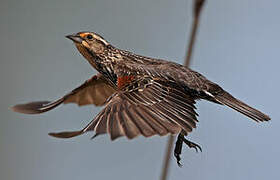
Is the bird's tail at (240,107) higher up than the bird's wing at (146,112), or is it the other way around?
the bird's tail at (240,107)

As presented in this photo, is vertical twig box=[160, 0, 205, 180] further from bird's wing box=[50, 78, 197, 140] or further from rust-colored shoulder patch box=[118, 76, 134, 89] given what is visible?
rust-colored shoulder patch box=[118, 76, 134, 89]

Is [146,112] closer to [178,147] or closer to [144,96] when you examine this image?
[144,96]

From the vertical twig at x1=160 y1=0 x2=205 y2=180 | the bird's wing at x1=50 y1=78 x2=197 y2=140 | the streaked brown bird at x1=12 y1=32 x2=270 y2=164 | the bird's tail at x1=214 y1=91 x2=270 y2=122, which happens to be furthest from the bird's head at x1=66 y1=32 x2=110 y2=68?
the vertical twig at x1=160 y1=0 x2=205 y2=180

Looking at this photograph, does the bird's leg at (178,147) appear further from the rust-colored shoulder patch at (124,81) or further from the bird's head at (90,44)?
the bird's head at (90,44)

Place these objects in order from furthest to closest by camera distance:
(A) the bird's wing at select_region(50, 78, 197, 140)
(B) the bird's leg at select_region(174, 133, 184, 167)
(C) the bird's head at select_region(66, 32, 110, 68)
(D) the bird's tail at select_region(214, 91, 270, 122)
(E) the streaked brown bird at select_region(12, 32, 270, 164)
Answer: (C) the bird's head at select_region(66, 32, 110, 68) < (D) the bird's tail at select_region(214, 91, 270, 122) < (B) the bird's leg at select_region(174, 133, 184, 167) < (E) the streaked brown bird at select_region(12, 32, 270, 164) < (A) the bird's wing at select_region(50, 78, 197, 140)

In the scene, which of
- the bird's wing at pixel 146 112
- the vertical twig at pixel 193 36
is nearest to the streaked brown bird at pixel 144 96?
the bird's wing at pixel 146 112

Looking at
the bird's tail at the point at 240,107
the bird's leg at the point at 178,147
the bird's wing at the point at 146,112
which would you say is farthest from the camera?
the bird's tail at the point at 240,107

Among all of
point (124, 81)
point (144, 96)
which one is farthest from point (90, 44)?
point (144, 96)

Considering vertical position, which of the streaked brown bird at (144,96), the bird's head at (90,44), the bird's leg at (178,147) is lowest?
the bird's leg at (178,147)

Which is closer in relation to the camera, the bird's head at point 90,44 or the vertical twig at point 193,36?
the vertical twig at point 193,36
